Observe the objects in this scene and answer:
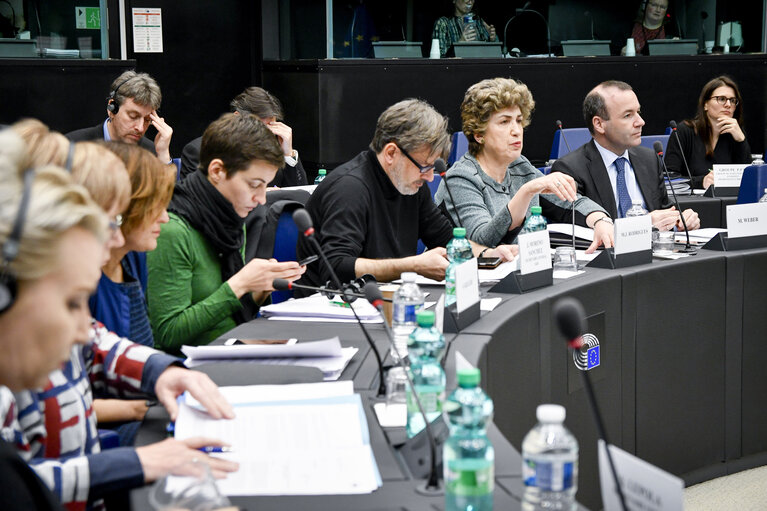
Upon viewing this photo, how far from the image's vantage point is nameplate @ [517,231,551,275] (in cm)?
260

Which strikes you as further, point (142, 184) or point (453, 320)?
point (453, 320)

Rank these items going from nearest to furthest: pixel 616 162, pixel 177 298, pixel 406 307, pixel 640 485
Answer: pixel 640 485, pixel 406 307, pixel 177 298, pixel 616 162

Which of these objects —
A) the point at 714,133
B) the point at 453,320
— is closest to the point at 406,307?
the point at 453,320

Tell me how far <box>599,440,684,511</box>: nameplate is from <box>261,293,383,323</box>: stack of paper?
123cm

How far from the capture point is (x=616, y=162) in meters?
4.01

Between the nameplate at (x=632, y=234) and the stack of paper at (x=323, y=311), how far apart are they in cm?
91

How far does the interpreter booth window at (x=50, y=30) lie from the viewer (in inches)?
223

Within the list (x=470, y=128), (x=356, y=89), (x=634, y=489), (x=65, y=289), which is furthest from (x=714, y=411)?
(x=356, y=89)

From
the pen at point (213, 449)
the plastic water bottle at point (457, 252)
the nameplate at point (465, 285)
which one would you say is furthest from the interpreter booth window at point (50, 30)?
the pen at point (213, 449)

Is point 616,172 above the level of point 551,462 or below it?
above

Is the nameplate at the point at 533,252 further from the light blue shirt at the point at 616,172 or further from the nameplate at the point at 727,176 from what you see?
the nameplate at the point at 727,176

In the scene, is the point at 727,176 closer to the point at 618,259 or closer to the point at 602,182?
the point at 602,182

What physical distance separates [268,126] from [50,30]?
6.01 ft

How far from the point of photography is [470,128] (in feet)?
12.2
